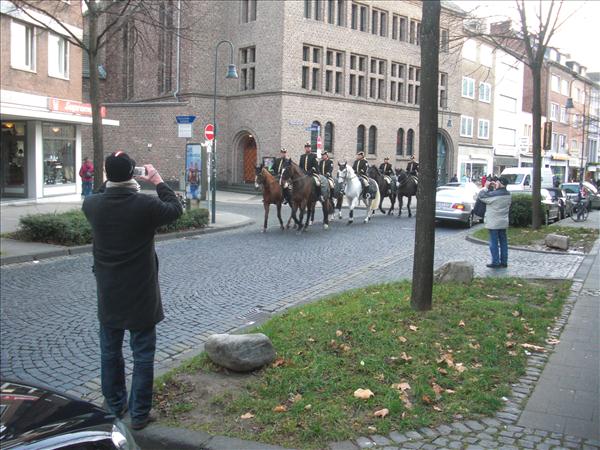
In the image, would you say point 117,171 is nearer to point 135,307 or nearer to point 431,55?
point 135,307

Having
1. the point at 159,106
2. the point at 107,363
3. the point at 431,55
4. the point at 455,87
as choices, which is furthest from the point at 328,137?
the point at 107,363

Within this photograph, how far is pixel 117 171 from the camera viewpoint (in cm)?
454

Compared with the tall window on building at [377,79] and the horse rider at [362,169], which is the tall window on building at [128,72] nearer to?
the tall window on building at [377,79]

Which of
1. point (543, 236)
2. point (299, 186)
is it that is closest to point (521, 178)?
point (543, 236)

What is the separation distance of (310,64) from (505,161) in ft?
109

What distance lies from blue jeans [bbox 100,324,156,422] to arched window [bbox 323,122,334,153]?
3762 cm

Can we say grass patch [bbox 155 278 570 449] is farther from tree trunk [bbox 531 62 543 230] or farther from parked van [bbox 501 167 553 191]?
parked van [bbox 501 167 553 191]

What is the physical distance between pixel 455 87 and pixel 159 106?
26.3 meters

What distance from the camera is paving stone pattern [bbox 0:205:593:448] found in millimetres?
6488

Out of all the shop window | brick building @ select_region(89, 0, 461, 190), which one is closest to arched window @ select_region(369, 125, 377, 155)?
brick building @ select_region(89, 0, 461, 190)

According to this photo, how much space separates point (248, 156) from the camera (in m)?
42.3

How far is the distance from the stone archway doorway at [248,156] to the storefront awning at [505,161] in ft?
104

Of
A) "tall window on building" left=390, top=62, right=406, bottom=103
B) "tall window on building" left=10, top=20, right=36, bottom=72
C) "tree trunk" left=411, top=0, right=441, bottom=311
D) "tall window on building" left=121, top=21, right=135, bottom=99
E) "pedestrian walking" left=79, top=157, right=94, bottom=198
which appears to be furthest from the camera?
"tall window on building" left=390, top=62, right=406, bottom=103

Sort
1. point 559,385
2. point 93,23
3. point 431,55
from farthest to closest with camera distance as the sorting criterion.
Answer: point 93,23, point 431,55, point 559,385
